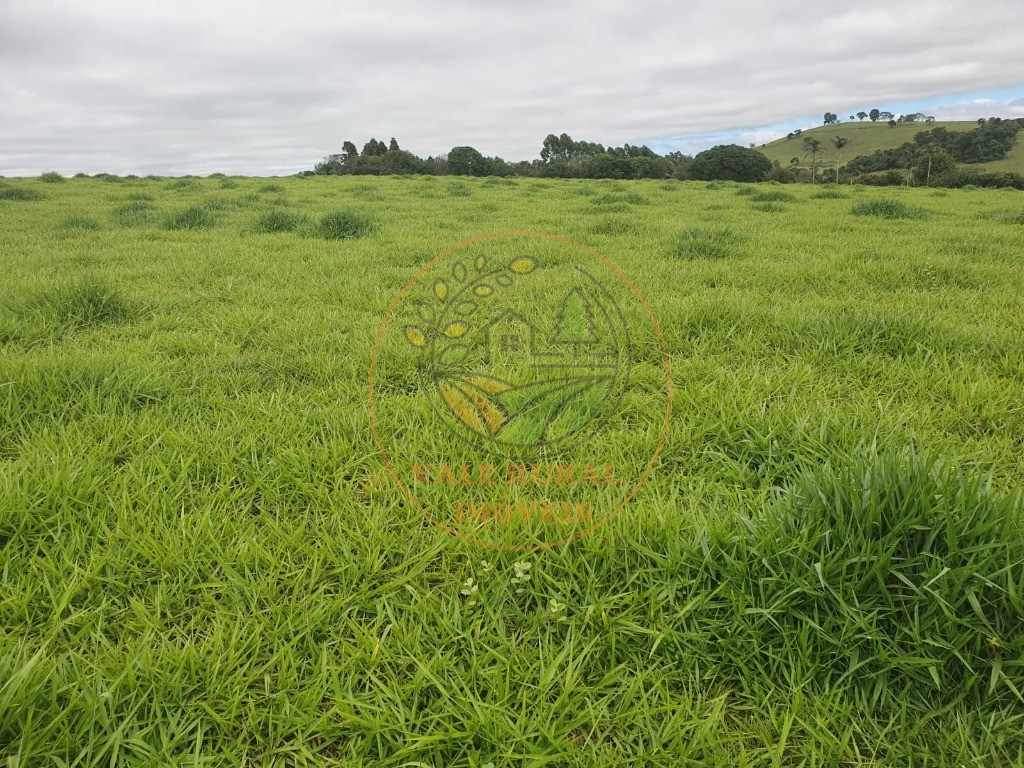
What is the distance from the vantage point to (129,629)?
156 centimetres

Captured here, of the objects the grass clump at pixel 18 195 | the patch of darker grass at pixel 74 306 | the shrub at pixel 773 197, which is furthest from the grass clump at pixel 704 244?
the grass clump at pixel 18 195

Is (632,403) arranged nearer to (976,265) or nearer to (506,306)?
(506,306)

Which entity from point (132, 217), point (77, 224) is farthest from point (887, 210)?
point (77, 224)

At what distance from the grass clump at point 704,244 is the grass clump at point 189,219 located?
703 cm

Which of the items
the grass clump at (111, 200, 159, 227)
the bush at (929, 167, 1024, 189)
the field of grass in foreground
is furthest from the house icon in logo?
the bush at (929, 167, 1024, 189)

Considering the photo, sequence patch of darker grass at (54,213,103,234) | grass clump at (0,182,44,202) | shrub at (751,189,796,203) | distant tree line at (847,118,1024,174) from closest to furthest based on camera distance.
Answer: patch of darker grass at (54,213,103,234) < grass clump at (0,182,44,202) < shrub at (751,189,796,203) < distant tree line at (847,118,1024,174)

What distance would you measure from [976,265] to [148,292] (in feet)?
25.4

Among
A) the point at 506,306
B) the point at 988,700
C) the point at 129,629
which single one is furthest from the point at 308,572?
the point at 506,306

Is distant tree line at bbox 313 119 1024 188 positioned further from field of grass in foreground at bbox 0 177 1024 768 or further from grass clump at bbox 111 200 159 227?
field of grass in foreground at bbox 0 177 1024 768

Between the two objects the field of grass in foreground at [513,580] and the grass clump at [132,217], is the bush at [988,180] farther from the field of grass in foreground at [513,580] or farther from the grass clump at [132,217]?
the grass clump at [132,217]

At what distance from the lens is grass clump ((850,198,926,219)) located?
962 centimetres

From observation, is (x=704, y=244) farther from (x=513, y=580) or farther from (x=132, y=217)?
(x=132, y=217)

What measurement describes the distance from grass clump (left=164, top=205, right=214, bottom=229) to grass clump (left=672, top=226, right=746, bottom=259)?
277 inches

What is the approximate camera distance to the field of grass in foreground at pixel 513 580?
1.33m
